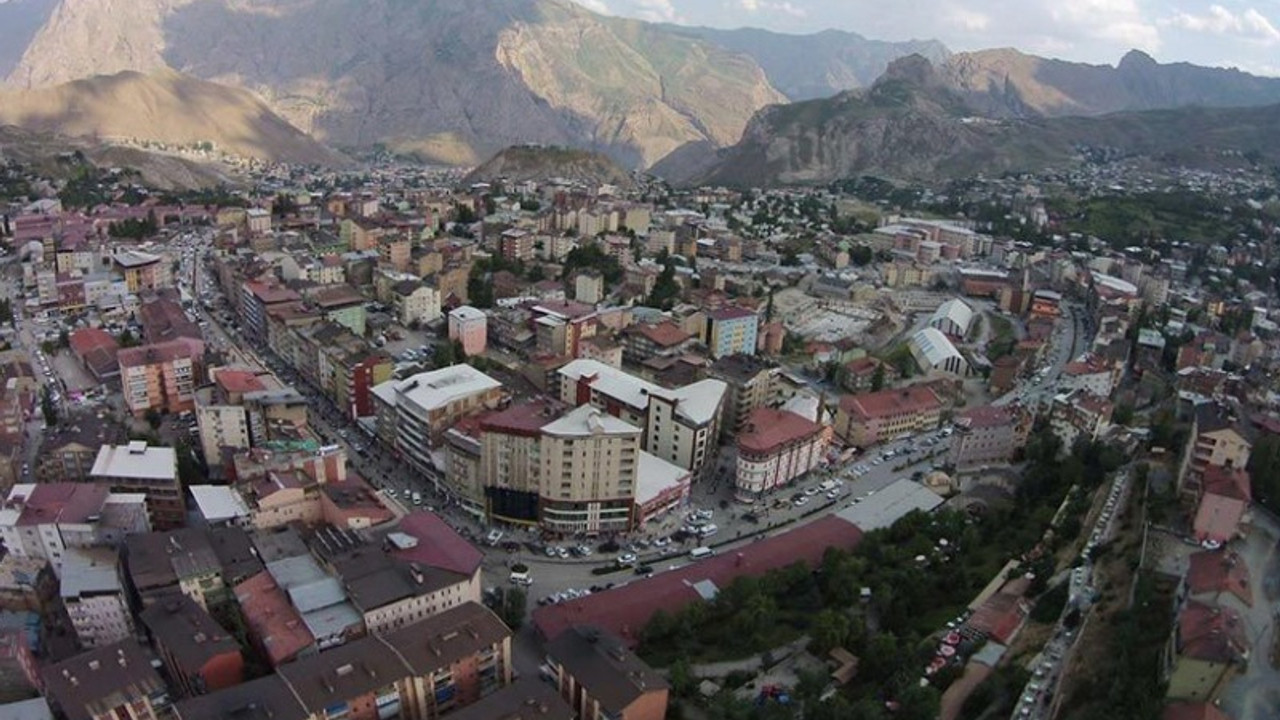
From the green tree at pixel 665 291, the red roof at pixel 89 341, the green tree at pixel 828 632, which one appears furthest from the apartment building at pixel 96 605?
the green tree at pixel 665 291

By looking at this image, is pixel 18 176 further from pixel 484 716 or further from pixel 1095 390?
pixel 1095 390

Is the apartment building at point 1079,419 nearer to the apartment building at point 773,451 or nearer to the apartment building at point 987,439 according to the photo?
the apartment building at point 987,439

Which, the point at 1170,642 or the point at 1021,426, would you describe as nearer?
the point at 1170,642

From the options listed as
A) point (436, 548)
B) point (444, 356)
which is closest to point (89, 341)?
point (444, 356)

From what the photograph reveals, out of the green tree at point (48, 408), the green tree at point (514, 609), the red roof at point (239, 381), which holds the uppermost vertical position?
the red roof at point (239, 381)

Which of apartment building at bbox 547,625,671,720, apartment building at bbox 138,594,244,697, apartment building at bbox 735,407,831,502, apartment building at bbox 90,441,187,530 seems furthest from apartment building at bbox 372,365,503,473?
apartment building at bbox 547,625,671,720

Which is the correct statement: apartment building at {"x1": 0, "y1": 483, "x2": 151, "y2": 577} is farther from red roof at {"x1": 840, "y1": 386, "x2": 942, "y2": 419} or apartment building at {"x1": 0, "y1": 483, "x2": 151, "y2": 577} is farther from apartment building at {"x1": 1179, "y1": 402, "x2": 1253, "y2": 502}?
apartment building at {"x1": 1179, "y1": 402, "x2": 1253, "y2": 502}

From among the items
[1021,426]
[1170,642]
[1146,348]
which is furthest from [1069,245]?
[1170,642]
